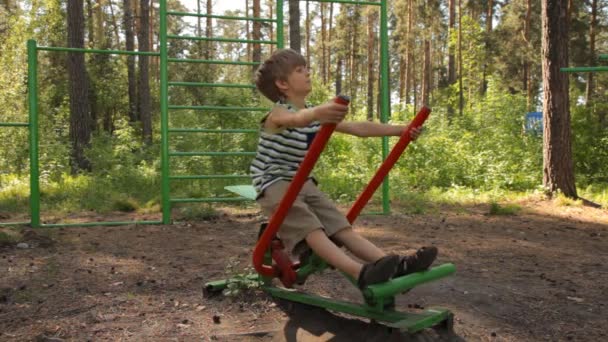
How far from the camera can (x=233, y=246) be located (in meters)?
4.63

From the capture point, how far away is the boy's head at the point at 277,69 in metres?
2.55

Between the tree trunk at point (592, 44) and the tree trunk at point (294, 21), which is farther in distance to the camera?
the tree trunk at point (592, 44)

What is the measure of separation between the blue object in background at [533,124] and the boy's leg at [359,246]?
31.4 feet

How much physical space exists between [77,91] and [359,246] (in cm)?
955

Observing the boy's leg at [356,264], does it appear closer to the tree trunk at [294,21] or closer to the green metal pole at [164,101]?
the green metal pole at [164,101]

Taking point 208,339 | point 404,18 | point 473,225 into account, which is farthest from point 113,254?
point 404,18

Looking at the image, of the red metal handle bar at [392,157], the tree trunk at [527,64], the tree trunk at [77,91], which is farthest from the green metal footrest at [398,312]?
the tree trunk at [527,64]

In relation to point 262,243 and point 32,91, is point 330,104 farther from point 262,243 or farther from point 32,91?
point 32,91

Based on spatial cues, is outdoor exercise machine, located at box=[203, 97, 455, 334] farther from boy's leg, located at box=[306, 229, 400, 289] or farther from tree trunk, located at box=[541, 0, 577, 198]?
tree trunk, located at box=[541, 0, 577, 198]

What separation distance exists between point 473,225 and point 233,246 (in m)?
2.61

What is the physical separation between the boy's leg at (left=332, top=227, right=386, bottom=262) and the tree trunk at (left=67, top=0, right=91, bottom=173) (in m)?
9.09

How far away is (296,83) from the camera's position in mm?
2529

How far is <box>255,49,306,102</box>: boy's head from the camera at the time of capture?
2549 mm

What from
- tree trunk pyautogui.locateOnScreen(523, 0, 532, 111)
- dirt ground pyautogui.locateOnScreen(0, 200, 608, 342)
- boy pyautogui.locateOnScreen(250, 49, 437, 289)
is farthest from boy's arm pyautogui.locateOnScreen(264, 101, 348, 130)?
tree trunk pyautogui.locateOnScreen(523, 0, 532, 111)
